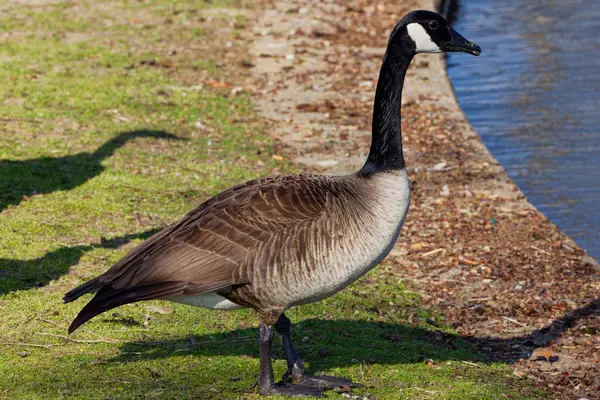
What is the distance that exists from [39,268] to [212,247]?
2505 mm

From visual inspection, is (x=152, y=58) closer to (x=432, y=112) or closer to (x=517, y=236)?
(x=432, y=112)

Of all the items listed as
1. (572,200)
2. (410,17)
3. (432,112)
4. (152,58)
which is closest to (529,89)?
(432,112)

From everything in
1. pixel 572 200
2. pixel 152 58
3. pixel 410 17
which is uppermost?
pixel 410 17

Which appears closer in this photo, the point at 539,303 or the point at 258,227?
the point at 258,227

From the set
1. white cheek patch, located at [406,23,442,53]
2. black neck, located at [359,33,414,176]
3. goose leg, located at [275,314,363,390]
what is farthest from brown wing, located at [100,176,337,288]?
white cheek patch, located at [406,23,442,53]

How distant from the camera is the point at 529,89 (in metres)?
15.3

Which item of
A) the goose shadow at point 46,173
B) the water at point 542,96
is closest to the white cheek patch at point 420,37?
the goose shadow at point 46,173

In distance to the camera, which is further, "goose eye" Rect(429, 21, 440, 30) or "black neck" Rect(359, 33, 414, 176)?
"goose eye" Rect(429, 21, 440, 30)

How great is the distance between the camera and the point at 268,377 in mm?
5793

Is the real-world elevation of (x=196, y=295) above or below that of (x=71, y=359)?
above

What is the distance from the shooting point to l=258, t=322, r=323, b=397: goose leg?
579 cm

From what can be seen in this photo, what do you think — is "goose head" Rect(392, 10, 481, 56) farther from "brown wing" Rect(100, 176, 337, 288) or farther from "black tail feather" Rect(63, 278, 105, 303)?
"black tail feather" Rect(63, 278, 105, 303)

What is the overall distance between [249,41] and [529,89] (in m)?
4.84

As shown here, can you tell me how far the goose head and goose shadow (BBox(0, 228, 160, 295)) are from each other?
3.48 meters
